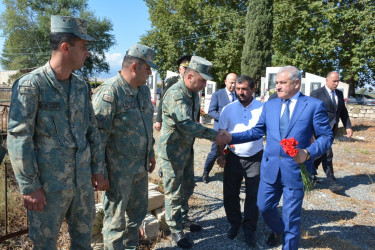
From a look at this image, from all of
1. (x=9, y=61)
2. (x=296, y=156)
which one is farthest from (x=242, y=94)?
(x=9, y=61)

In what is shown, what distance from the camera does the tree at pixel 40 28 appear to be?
123ft

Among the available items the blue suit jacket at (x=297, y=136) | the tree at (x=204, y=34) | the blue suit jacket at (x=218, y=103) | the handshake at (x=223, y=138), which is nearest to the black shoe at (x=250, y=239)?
the blue suit jacket at (x=297, y=136)

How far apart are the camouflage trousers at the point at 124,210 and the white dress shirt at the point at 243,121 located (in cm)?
132

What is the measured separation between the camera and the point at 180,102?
3.24 m

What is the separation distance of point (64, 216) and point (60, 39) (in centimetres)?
131

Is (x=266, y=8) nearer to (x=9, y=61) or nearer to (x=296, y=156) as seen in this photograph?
(x=296, y=156)

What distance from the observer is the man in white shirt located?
11.4 ft

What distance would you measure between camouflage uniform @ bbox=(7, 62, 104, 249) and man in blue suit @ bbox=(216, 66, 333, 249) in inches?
72.9

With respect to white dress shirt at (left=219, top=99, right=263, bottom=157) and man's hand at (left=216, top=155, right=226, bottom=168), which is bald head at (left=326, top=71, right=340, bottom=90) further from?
man's hand at (left=216, top=155, right=226, bottom=168)

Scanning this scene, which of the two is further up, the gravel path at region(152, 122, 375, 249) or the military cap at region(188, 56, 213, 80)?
the military cap at region(188, 56, 213, 80)

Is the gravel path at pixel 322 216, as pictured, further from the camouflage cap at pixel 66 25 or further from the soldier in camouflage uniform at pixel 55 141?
the camouflage cap at pixel 66 25

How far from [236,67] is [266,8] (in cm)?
963

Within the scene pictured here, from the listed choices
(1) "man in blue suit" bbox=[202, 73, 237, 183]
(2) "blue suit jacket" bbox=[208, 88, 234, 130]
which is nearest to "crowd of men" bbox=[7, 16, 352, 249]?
(1) "man in blue suit" bbox=[202, 73, 237, 183]

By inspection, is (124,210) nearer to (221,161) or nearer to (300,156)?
(221,161)
